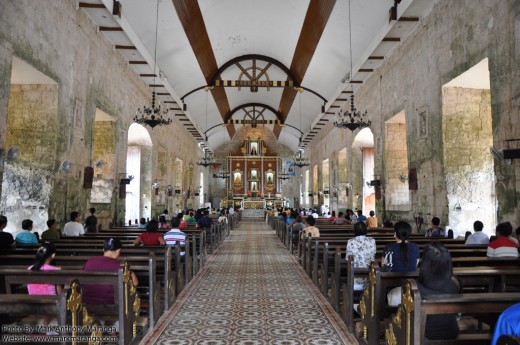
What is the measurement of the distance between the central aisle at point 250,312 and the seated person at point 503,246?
191cm

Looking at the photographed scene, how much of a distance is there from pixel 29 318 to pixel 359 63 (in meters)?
10.5

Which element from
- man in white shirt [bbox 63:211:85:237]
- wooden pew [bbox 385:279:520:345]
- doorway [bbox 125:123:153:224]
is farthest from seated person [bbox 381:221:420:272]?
doorway [bbox 125:123:153:224]

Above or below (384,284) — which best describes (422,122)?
above

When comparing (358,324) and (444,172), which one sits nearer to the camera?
(358,324)

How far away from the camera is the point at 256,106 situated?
80.2 ft

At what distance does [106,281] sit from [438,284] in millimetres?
2421

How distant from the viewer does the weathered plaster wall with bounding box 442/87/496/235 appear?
25.0 feet

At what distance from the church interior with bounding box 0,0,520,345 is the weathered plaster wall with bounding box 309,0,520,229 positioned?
37 millimetres

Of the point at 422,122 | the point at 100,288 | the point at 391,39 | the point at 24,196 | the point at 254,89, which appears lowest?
the point at 100,288

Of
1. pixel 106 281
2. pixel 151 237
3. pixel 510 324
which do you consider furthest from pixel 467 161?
pixel 106 281

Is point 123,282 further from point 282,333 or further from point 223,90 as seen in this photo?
point 223,90

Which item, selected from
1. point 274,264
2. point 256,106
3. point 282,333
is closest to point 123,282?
point 282,333

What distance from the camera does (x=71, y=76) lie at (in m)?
7.96

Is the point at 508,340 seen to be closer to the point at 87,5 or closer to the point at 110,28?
the point at 87,5
